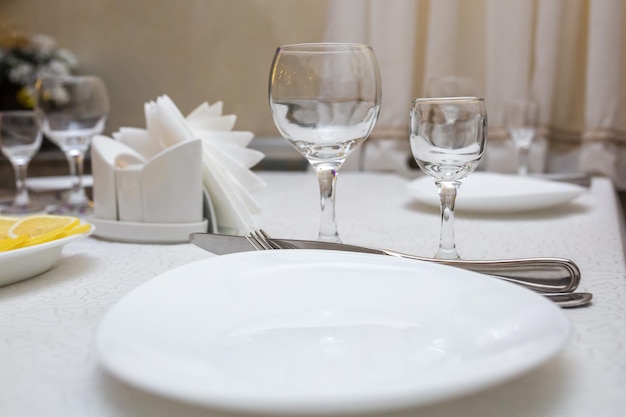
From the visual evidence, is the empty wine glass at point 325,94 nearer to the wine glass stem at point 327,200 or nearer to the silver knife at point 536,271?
the wine glass stem at point 327,200

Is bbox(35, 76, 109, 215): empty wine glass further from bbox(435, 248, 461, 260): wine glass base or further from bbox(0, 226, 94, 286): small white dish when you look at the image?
bbox(435, 248, 461, 260): wine glass base

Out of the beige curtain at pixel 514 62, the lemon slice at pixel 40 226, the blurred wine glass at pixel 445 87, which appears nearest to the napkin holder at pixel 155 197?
the lemon slice at pixel 40 226

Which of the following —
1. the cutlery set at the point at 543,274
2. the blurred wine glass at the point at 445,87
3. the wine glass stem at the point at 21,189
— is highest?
the blurred wine glass at the point at 445,87

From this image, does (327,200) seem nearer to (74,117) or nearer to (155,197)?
(155,197)

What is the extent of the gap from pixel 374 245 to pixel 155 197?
259 millimetres

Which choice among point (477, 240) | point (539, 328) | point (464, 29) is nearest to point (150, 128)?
point (477, 240)

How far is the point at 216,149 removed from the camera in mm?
775

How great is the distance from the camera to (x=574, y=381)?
36cm

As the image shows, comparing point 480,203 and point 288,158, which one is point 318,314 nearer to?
point 480,203

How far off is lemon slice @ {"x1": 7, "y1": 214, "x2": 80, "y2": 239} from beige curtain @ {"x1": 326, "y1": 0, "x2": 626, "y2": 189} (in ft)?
3.92

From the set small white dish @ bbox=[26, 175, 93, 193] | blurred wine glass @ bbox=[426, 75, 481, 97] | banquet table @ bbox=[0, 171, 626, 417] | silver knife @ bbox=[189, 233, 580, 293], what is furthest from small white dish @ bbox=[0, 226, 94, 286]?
blurred wine glass @ bbox=[426, 75, 481, 97]

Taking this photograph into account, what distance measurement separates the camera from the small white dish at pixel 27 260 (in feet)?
1.73

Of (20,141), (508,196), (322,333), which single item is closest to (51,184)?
(20,141)

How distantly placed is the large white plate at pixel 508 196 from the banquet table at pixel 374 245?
0.7 inches
